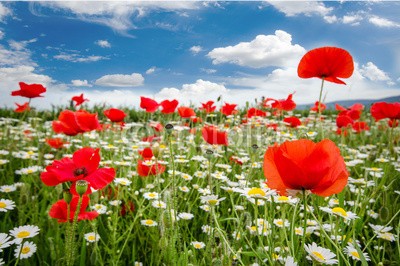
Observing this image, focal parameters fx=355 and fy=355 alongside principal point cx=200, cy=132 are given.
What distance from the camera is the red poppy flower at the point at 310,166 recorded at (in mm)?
898

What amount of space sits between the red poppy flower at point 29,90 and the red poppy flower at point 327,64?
227 centimetres

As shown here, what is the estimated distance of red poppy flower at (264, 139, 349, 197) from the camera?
898 millimetres

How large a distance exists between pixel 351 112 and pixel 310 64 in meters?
2.25

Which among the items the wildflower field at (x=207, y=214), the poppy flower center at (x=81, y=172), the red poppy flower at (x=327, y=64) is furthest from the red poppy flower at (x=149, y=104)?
the poppy flower center at (x=81, y=172)

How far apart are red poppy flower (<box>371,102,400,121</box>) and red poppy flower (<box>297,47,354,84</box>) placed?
1153mm

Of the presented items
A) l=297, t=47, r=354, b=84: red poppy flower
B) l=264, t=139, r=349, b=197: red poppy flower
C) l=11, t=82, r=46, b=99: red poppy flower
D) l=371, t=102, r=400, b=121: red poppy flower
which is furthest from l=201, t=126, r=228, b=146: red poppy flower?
l=11, t=82, r=46, b=99: red poppy flower

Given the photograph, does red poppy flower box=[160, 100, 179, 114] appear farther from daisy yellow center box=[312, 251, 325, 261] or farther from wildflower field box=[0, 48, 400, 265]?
daisy yellow center box=[312, 251, 325, 261]

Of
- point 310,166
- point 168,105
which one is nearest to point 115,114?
point 168,105

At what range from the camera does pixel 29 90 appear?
3072mm

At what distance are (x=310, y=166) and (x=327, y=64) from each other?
1.05 metres

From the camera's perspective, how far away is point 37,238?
1.80 meters

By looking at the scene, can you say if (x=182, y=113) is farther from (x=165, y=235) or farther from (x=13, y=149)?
(x=165, y=235)

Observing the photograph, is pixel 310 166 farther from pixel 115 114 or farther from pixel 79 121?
pixel 115 114

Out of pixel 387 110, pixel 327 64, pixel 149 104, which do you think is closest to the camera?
pixel 327 64
